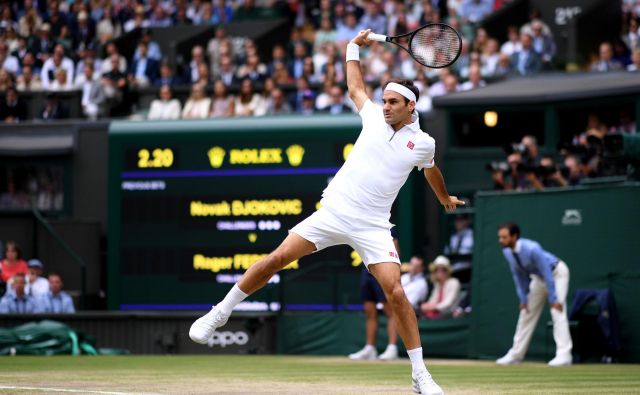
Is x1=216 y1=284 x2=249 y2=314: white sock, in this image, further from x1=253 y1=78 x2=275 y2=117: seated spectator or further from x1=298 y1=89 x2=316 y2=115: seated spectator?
x1=253 y1=78 x2=275 y2=117: seated spectator

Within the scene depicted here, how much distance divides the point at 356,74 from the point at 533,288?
8.06 meters

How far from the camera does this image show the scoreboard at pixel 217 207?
22.7 m

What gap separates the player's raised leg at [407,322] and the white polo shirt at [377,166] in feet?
1.73

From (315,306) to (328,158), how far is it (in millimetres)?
2273

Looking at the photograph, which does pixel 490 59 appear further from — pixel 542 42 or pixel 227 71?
pixel 227 71

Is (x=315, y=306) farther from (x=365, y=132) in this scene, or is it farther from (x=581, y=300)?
(x=365, y=132)

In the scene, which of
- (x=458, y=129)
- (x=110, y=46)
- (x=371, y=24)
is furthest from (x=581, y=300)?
(x=110, y=46)

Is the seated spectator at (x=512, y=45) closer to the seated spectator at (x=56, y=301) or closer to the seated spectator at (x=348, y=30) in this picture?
the seated spectator at (x=348, y=30)

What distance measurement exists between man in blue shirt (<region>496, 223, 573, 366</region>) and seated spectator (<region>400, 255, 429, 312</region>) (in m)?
2.58

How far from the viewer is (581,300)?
1891 centimetres

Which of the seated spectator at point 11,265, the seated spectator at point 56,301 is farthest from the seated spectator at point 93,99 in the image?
the seated spectator at point 56,301

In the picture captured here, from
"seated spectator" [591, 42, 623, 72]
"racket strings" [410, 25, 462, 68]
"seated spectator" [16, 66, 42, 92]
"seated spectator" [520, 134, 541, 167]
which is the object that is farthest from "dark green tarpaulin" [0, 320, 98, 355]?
"racket strings" [410, 25, 462, 68]

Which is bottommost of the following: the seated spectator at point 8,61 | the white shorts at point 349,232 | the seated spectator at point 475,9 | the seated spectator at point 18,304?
the seated spectator at point 18,304

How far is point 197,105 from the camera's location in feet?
84.4
